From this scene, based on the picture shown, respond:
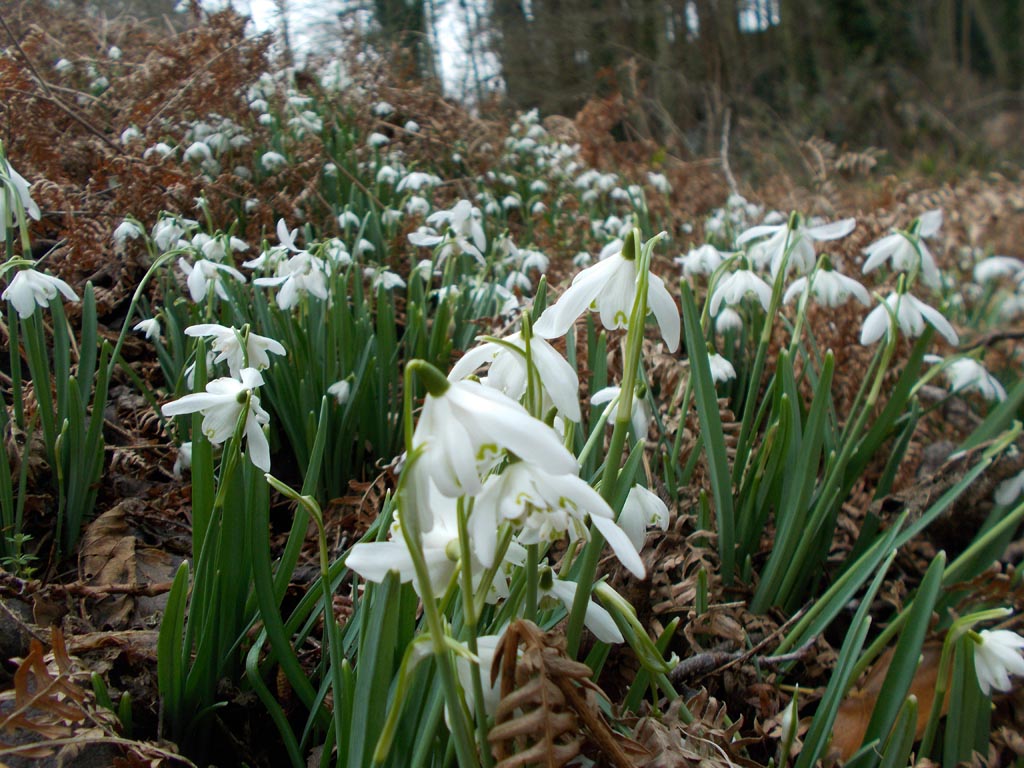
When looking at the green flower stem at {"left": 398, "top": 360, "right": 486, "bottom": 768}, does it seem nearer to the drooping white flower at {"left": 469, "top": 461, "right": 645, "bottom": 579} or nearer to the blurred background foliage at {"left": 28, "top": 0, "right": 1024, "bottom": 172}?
the drooping white flower at {"left": 469, "top": 461, "right": 645, "bottom": 579}

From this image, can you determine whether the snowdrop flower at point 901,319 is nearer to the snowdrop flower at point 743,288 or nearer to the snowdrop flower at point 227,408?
the snowdrop flower at point 743,288

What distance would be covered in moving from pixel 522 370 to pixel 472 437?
196 mm

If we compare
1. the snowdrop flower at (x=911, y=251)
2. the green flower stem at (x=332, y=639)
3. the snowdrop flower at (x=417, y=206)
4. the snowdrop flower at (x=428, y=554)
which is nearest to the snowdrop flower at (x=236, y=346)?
the green flower stem at (x=332, y=639)

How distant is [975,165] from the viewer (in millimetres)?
13016

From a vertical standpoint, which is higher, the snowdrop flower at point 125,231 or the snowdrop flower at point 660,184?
the snowdrop flower at point 125,231

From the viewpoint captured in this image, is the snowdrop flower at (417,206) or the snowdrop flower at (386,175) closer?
the snowdrop flower at (417,206)

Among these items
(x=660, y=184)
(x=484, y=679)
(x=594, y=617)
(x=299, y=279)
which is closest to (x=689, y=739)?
(x=594, y=617)

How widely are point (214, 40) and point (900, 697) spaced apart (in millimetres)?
4130

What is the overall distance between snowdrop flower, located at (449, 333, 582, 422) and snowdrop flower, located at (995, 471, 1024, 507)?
1.57 m

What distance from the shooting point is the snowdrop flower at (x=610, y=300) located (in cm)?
82

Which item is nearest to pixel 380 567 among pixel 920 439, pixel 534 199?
pixel 920 439

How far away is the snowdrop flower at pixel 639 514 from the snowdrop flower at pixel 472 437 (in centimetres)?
39

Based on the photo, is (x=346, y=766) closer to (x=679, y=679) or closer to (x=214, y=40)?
(x=679, y=679)

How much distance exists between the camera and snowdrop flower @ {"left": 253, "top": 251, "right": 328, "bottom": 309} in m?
2.09
